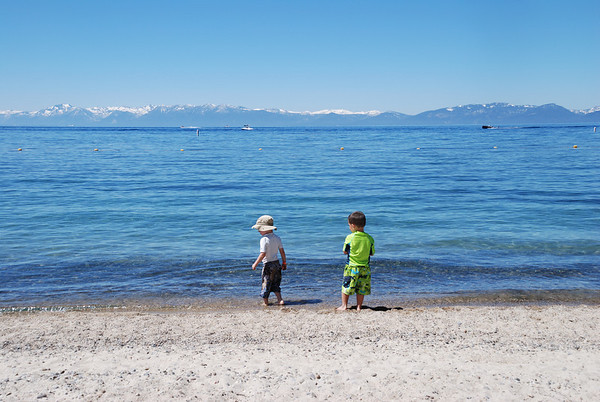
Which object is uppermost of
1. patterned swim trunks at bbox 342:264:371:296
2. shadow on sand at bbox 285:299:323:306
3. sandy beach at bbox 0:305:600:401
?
patterned swim trunks at bbox 342:264:371:296

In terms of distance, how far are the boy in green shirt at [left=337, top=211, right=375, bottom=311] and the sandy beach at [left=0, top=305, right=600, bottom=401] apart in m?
0.42

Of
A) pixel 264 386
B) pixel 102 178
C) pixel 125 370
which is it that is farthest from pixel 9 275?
pixel 102 178

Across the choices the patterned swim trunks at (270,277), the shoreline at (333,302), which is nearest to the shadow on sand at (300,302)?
the shoreline at (333,302)

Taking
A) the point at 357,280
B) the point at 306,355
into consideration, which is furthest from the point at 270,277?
the point at 306,355

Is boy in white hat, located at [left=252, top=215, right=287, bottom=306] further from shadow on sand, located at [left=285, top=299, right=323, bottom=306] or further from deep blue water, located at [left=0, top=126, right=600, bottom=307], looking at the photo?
deep blue water, located at [left=0, top=126, right=600, bottom=307]

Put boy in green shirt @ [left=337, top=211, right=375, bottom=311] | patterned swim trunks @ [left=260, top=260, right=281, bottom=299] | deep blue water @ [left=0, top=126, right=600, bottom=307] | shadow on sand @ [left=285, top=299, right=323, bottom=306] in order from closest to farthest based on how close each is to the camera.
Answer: boy in green shirt @ [left=337, top=211, right=375, bottom=311], patterned swim trunks @ [left=260, top=260, right=281, bottom=299], shadow on sand @ [left=285, top=299, right=323, bottom=306], deep blue water @ [left=0, top=126, right=600, bottom=307]

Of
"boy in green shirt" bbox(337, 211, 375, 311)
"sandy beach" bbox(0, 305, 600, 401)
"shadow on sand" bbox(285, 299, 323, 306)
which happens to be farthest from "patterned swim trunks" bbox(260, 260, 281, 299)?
"boy in green shirt" bbox(337, 211, 375, 311)

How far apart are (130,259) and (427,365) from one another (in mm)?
9033

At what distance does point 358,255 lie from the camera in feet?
28.2

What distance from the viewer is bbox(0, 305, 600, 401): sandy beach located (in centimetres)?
552

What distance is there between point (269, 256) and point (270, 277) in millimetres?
407

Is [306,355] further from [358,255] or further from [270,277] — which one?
[270,277]

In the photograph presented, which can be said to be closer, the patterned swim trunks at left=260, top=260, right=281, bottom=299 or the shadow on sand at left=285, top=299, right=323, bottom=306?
the patterned swim trunks at left=260, top=260, right=281, bottom=299

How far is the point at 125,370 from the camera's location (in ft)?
19.8
